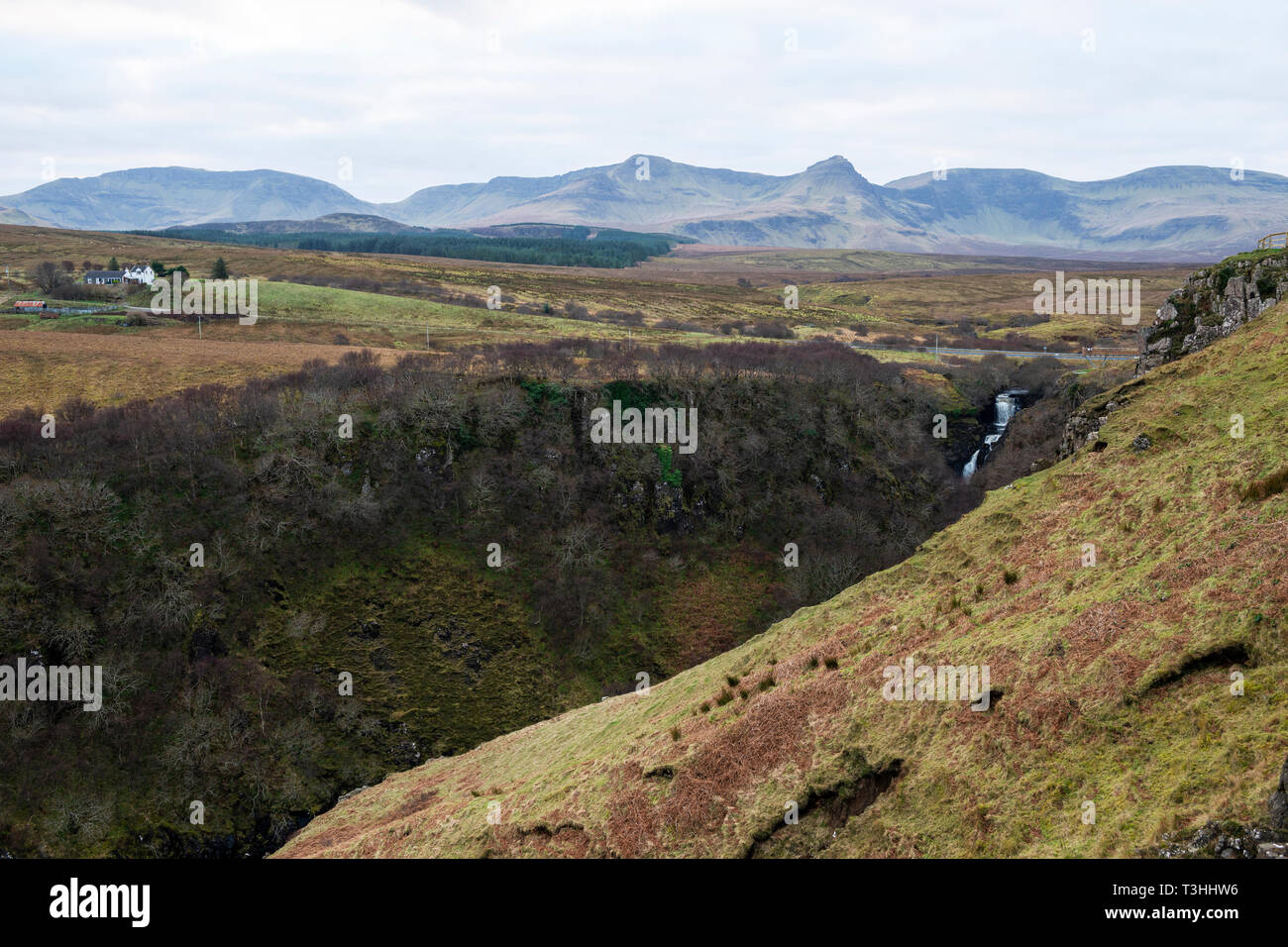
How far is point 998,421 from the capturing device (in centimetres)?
9131

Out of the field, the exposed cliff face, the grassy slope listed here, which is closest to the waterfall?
the field

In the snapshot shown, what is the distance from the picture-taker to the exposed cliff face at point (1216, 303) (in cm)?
3173

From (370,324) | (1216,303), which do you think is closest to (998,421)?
(1216,303)

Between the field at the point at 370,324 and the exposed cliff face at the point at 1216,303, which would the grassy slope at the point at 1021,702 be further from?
the field at the point at 370,324

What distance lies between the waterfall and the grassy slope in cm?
5802

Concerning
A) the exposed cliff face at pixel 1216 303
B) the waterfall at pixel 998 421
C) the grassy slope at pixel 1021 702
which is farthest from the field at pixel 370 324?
the exposed cliff face at pixel 1216 303

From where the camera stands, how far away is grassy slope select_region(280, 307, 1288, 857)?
44.3 ft

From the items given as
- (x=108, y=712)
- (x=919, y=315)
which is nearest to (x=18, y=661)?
(x=108, y=712)

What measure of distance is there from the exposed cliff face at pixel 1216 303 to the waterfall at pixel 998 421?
157 ft

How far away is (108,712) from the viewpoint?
43.9 metres

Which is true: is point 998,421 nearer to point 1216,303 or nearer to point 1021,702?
point 1216,303

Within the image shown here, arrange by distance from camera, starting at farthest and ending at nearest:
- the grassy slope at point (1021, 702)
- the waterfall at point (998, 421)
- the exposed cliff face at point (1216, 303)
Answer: the waterfall at point (998, 421) < the exposed cliff face at point (1216, 303) < the grassy slope at point (1021, 702)

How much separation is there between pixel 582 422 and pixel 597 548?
50.4 ft

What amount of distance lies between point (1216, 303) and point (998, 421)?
60.4m
